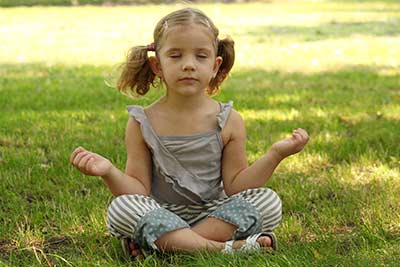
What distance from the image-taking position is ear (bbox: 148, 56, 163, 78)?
3.33 meters

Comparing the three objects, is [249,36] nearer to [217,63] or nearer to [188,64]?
[217,63]

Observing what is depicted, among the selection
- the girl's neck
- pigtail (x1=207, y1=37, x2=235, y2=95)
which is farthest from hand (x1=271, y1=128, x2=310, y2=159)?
pigtail (x1=207, y1=37, x2=235, y2=95)

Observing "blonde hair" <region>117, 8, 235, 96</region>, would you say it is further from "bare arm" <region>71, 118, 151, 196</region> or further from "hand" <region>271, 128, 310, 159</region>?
"hand" <region>271, 128, 310, 159</region>

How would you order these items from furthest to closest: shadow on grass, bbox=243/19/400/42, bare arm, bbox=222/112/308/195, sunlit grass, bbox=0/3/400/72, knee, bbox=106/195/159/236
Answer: shadow on grass, bbox=243/19/400/42 → sunlit grass, bbox=0/3/400/72 → bare arm, bbox=222/112/308/195 → knee, bbox=106/195/159/236

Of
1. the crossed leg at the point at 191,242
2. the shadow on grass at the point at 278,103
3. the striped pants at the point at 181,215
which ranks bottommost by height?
the shadow on grass at the point at 278,103

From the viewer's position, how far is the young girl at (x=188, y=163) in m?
3.06

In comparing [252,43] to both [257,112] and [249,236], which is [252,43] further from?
[249,236]

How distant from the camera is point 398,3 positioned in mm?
25125

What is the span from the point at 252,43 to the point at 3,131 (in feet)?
24.5

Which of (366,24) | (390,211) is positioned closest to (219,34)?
(390,211)

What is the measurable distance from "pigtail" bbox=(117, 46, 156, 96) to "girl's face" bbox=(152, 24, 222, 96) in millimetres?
165

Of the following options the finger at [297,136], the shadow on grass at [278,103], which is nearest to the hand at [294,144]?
the finger at [297,136]

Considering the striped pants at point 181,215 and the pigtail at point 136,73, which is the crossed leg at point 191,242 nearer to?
the striped pants at point 181,215

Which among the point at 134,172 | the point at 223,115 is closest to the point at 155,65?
the point at 223,115
